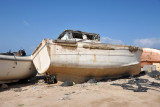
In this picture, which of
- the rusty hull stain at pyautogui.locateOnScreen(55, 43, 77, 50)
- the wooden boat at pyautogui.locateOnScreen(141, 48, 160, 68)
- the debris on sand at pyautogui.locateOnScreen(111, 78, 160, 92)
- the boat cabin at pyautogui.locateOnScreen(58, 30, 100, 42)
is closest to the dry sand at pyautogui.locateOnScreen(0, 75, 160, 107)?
the debris on sand at pyautogui.locateOnScreen(111, 78, 160, 92)

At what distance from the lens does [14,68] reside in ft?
17.9

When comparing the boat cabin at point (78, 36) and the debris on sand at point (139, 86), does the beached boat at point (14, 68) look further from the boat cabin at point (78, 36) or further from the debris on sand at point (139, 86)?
the debris on sand at point (139, 86)

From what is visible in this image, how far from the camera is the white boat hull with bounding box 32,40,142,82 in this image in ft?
16.4

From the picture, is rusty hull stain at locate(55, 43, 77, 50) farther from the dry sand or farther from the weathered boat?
the dry sand

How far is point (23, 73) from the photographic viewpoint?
19.6 feet

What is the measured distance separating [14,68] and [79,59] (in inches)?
107

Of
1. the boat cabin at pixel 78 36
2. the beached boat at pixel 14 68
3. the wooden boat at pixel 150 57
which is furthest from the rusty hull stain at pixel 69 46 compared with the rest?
the wooden boat at pixel 150 57

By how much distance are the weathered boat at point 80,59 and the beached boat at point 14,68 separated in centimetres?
44

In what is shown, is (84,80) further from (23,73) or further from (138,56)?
(138,56)

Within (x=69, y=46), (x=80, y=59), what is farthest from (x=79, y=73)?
(x=69, y=46)

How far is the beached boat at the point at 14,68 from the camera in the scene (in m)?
5.11

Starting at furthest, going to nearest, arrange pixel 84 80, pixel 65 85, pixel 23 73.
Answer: pixel 23 73 < pixel 84 80 < pixel 65 85

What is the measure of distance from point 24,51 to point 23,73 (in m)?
1.24

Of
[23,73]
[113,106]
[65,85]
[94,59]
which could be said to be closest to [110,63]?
[94,59]
